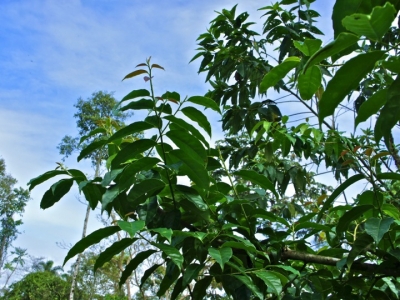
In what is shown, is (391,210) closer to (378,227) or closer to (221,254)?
(378,227)

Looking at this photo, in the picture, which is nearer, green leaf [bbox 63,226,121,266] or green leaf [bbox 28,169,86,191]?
green leaf [bbox 63,226,121,266]

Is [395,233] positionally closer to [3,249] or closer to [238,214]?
[238,214]

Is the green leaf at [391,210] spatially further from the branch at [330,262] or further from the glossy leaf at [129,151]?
the glossy leaf at [129,151]

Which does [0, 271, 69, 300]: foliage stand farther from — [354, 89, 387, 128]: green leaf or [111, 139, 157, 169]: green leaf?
[354, 89, 387, 128]: green leaf

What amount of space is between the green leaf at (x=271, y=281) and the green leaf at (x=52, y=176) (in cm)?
40

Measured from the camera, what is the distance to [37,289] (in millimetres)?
12820

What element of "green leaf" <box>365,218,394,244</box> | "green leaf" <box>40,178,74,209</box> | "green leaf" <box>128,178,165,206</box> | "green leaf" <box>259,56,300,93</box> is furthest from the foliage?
"green leaf" <box>259,56,300,93</box>

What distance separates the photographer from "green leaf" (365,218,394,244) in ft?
2.01

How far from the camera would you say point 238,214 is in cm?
81

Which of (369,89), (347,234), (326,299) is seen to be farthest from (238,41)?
(326,299)

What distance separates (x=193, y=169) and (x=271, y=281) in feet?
0.73

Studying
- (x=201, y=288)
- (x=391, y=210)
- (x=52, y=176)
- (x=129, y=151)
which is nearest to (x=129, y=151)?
(x=129, y=151)

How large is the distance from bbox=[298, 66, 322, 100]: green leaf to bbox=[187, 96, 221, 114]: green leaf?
0.70 ft

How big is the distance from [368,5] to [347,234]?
0.65 meters
